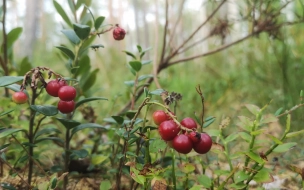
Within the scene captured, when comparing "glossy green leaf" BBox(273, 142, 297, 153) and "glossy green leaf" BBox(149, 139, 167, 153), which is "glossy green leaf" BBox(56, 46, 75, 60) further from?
"glossy green leaf" BBox(273, 142, 297, 153)

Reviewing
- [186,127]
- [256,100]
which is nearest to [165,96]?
[186,127]

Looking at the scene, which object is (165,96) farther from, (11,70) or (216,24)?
(216,24)

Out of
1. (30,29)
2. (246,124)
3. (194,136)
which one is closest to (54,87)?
(194,136)

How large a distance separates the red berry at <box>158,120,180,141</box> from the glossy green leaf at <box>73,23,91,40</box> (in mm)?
320

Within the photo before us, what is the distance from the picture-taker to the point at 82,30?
78cm

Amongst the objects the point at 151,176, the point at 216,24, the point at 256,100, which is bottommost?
the point at 256,100

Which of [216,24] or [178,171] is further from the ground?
[216,24]

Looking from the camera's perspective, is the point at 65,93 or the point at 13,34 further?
the point at 13,34

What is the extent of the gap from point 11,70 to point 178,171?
78 centimetres

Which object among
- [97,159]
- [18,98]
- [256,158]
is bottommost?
[97,159]

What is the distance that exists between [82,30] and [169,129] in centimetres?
34

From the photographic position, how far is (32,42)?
6238mm

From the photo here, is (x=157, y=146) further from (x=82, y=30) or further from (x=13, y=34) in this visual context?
(x=13, y=34)

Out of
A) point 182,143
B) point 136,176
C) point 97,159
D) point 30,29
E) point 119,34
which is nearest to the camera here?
point 182,143
